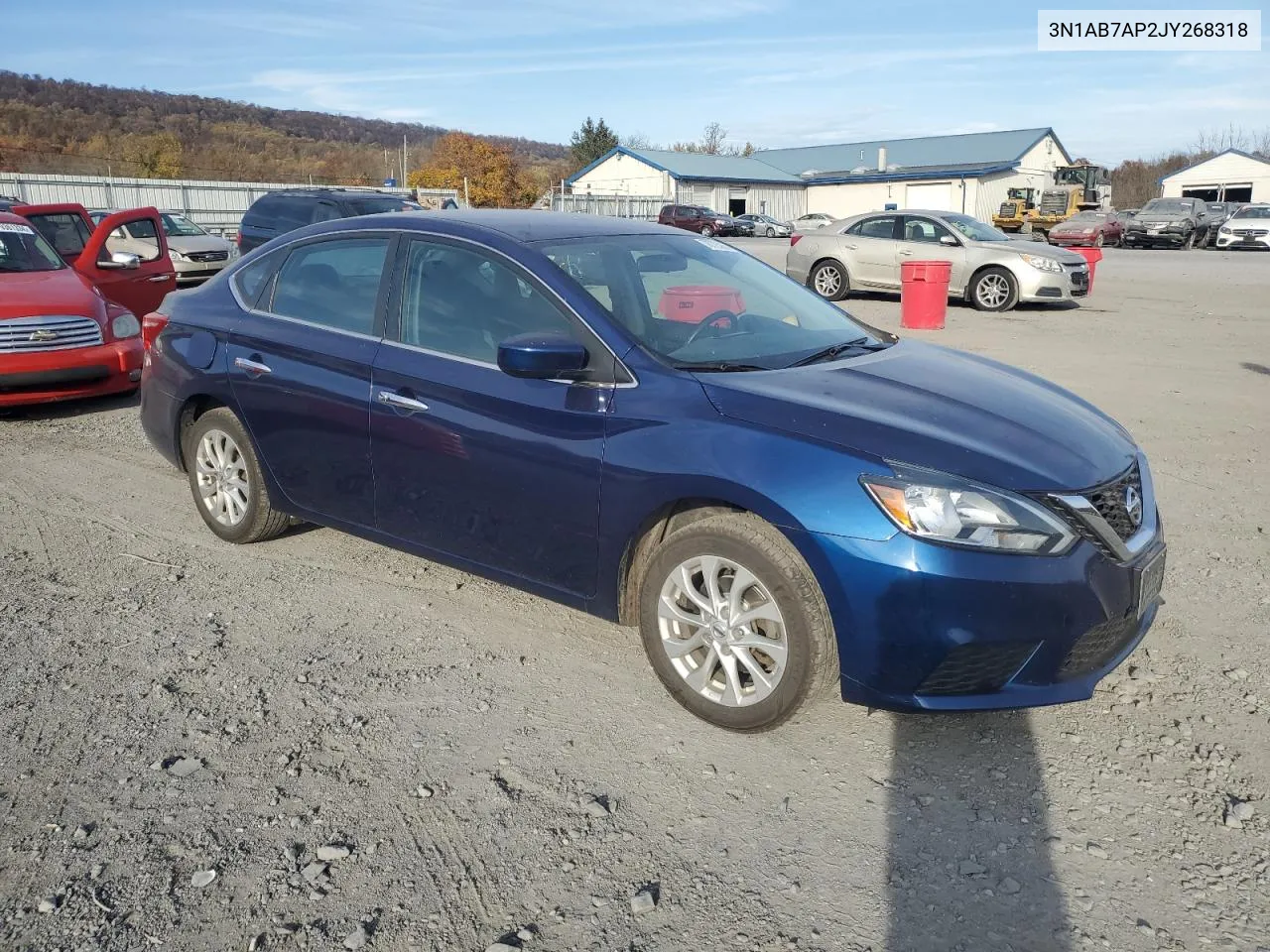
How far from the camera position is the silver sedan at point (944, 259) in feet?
52.4

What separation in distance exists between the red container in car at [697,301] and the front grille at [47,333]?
625 centimetres

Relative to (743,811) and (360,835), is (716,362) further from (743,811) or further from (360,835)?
(360,835)

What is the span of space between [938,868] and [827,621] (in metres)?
0.77

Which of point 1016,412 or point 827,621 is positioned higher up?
point 1016,412

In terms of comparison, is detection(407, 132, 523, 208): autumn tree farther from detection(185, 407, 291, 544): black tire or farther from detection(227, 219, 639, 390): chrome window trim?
detection(227, 219, 639, 390): chrome window trim

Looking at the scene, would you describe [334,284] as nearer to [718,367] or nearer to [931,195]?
[718,367]

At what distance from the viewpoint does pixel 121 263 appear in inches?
399

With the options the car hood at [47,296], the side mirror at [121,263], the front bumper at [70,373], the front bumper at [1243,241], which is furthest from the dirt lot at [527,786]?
the front bumper at [1243,241]

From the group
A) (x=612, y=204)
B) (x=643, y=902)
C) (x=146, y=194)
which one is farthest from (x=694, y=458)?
(x=612, y=204)

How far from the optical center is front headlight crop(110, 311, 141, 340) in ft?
28.8

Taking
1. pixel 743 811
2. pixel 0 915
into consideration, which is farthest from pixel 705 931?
pixel 0 915

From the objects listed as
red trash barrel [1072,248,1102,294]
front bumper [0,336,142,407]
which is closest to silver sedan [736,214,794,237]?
red trash barrel [1072,248,1102,294]

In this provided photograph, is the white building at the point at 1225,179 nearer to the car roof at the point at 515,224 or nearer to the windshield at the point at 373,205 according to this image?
the windshield at the point at 373,205

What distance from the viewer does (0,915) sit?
8.57ft
